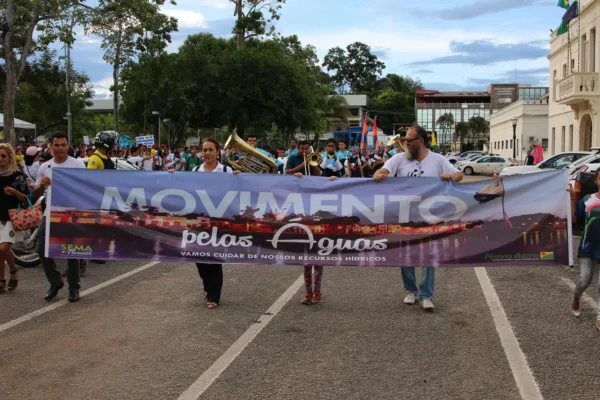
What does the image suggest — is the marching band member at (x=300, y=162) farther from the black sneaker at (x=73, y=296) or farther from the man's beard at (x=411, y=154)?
the black sneaker at (x=73, y=296)

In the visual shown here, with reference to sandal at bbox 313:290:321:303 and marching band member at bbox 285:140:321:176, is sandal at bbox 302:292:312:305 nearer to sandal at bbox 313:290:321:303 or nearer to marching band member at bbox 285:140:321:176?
sandal at bbox 313:290:321:303

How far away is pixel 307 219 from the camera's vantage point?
6148 mm

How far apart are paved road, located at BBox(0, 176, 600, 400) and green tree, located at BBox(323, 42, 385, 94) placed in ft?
447

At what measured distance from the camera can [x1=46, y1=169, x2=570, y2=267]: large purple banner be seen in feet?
19.6

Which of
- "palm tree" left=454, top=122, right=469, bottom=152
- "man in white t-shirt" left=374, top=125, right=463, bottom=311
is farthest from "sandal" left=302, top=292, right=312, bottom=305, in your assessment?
"palm tree" left=454, top=122, right=469, bottom=152

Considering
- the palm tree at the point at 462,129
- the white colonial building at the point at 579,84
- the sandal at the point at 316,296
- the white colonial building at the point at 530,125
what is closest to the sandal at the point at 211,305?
the sandal at the point at 316,296

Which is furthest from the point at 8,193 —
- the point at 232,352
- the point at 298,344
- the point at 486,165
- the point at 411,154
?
the point at 486,165

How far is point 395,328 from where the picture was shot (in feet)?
18.7

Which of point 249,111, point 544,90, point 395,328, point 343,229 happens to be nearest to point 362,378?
point 395,328

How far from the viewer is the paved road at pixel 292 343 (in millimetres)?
4293

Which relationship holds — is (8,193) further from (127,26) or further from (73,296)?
(127,26)

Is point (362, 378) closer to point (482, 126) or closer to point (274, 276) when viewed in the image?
point (274, 276)

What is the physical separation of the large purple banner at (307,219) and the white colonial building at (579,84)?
2999 centimetres

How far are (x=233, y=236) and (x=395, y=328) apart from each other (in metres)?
1.82
